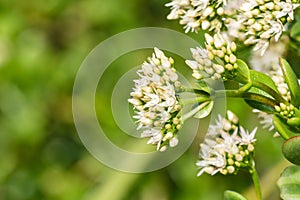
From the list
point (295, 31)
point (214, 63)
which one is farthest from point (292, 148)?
point (295, 31)

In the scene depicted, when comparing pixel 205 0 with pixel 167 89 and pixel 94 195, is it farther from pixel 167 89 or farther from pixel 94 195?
pixel 94 195

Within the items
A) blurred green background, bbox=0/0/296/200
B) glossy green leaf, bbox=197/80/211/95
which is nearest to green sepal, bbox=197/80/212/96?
glossy green leaf, bbox=197/80/211/95

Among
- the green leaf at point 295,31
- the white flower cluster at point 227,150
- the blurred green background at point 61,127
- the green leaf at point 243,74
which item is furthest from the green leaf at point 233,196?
the blurred green background at point 61,127

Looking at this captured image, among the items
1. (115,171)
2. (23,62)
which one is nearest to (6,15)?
(23,62)

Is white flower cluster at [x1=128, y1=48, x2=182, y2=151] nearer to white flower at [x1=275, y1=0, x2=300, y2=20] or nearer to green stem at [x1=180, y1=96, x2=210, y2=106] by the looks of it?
green stem at [x1=180, y1=96, x2=210, y2=106]

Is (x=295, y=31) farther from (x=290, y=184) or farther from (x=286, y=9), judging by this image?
(x=290, y=184)

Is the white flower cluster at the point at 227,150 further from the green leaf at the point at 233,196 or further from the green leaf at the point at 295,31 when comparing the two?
the green leaf at the point at 295,31

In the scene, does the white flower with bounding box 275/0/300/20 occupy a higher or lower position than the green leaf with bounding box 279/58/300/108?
higher
